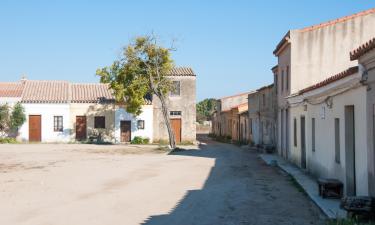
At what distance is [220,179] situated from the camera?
1678cm

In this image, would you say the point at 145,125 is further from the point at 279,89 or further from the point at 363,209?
the point at 363,209

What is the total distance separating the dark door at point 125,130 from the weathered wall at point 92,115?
2.25 ft

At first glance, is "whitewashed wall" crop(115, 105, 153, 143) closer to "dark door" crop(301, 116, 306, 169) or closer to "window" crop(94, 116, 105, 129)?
"window" crop(94, 116, 105, 129)

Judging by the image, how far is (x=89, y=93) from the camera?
136 feet

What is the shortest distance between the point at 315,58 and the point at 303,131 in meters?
3.52

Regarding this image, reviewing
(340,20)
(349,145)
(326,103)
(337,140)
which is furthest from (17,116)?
(349,145)

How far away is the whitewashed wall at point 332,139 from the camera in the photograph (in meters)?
10.5

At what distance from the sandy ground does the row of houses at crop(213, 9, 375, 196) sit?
1.30 meters

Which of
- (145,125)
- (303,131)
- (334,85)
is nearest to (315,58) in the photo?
(303,131)

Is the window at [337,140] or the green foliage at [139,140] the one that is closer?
the window at [337,140]

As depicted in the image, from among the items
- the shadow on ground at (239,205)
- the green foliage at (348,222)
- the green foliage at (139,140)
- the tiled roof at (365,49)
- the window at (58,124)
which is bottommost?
the shadow on ground at (239,205)

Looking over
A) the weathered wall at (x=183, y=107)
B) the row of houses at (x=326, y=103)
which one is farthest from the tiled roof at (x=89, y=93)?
the row of houses at (x=326, y=103)

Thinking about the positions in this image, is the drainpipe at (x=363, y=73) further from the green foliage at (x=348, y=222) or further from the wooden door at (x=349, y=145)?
the green foliage at (x=348, y=222)

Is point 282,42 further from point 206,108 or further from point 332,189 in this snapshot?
point 206,108
